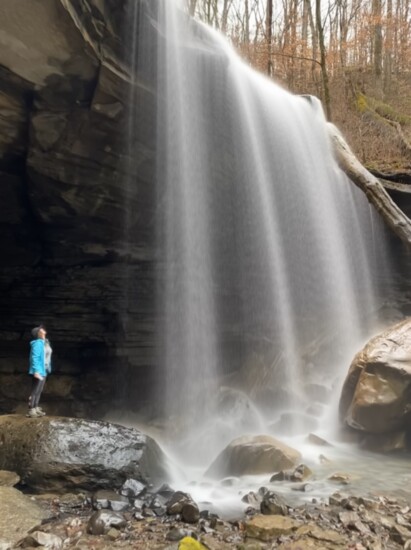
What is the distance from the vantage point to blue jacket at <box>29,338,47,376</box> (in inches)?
271

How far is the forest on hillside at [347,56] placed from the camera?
16734mm

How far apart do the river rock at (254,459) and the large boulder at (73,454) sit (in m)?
0.97

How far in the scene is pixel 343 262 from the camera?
12.2 metres

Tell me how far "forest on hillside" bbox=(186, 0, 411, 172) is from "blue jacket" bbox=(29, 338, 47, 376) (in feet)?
41.2

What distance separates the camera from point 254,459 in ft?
21.9

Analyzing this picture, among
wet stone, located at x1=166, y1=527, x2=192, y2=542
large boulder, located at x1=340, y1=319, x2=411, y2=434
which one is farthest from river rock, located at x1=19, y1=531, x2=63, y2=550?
large boulder, located at x1=340, y1=319, x2=411, y2=434

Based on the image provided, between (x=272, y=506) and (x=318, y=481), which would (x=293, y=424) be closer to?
(x=318, y=481)

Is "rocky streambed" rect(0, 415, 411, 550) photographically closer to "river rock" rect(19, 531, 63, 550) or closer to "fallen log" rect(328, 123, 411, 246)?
"river rock" rect(19, 531, 63, 550)

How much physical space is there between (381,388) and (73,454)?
5.03m

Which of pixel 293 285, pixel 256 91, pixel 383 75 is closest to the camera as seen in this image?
pixel 256 91

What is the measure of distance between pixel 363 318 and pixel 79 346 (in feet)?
24.0

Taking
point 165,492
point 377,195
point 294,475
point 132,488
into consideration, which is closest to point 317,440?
point 294,475

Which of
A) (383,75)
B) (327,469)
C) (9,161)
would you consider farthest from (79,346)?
(383,75)

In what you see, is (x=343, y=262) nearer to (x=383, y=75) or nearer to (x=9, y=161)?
(x=9, y=161)
